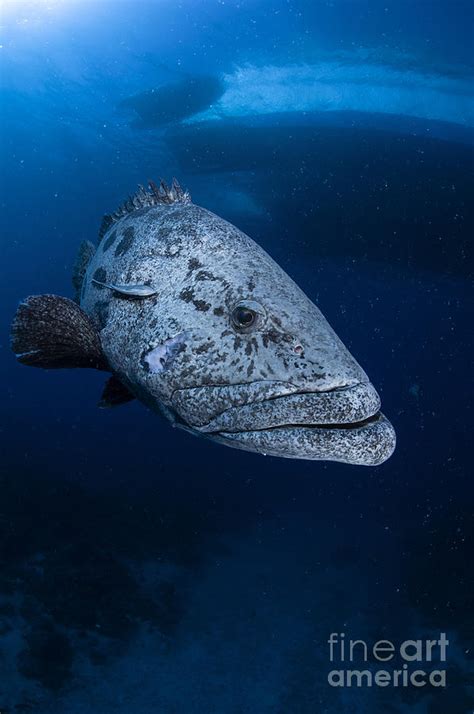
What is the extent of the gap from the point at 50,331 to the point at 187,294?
1.30 m

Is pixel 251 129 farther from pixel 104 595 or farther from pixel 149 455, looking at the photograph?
pixel 104 595

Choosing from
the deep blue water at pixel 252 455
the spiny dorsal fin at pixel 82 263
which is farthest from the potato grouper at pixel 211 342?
the deep blue water at pixel 252 455

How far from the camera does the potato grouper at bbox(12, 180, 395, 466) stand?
2.88 m

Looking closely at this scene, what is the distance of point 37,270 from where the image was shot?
5991 cm

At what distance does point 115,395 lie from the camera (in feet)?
15.8

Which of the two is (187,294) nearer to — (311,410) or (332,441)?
(311,410)

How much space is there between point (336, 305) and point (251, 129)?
21.1 metres

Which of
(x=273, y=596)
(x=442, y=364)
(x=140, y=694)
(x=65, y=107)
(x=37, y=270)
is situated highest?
(x=37, y=270)

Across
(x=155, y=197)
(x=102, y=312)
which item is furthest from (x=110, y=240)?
(x=102, y=312)

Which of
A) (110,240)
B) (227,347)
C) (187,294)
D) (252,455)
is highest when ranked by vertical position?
(252,455)

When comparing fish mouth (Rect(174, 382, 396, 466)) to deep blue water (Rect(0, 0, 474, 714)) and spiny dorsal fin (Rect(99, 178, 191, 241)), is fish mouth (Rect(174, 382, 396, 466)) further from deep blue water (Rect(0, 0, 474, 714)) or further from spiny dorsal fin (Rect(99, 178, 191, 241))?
deep blue water (Rect(0, 0, 474, 714))

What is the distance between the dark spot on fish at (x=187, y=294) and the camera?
365 centimetres

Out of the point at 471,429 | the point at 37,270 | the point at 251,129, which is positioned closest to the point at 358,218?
the point at 251,129

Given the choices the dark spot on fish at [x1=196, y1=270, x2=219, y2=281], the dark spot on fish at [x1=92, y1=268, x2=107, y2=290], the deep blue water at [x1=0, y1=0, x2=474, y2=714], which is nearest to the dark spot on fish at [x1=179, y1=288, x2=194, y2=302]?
the dark spot on fish at [x1=196, y1=270, x2=219, y2=281]
